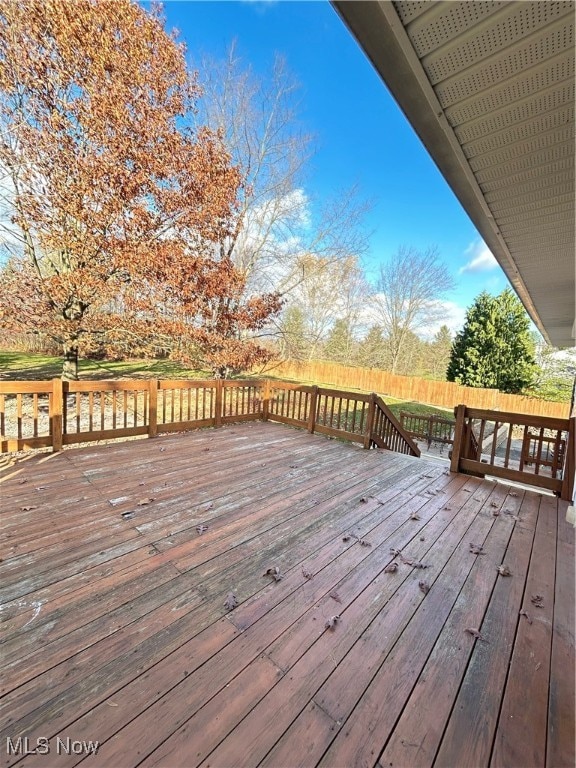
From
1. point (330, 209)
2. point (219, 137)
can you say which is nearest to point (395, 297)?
point (330, 209)

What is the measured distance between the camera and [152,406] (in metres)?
4.67

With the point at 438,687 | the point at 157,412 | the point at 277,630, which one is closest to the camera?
the point at 438,687

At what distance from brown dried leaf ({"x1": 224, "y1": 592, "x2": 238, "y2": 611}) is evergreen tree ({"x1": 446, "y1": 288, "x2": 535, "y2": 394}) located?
16.3 metres

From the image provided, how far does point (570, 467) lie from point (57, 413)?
18.3ft

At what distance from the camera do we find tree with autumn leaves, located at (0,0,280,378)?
18.6 feet

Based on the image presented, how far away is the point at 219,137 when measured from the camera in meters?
7.71

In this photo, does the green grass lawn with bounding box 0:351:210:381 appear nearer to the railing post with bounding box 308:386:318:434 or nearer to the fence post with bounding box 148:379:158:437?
the fence post with bounding box 148:379:158:437

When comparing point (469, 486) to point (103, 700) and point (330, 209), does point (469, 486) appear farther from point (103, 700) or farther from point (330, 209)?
point (330, 209)

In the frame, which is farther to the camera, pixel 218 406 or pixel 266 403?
pixel 266 403

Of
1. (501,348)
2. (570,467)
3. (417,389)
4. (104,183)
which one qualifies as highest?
(104,183)

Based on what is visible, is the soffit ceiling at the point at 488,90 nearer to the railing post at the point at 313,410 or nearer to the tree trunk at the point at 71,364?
the railing post at the point at 313,410

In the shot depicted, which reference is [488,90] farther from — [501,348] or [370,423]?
[501,348]

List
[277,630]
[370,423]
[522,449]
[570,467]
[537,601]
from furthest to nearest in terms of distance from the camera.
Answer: [370,423], [522,449], [570,467], [537,601], [277,630]

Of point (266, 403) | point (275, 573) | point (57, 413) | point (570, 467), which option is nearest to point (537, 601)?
point (275, 573)
